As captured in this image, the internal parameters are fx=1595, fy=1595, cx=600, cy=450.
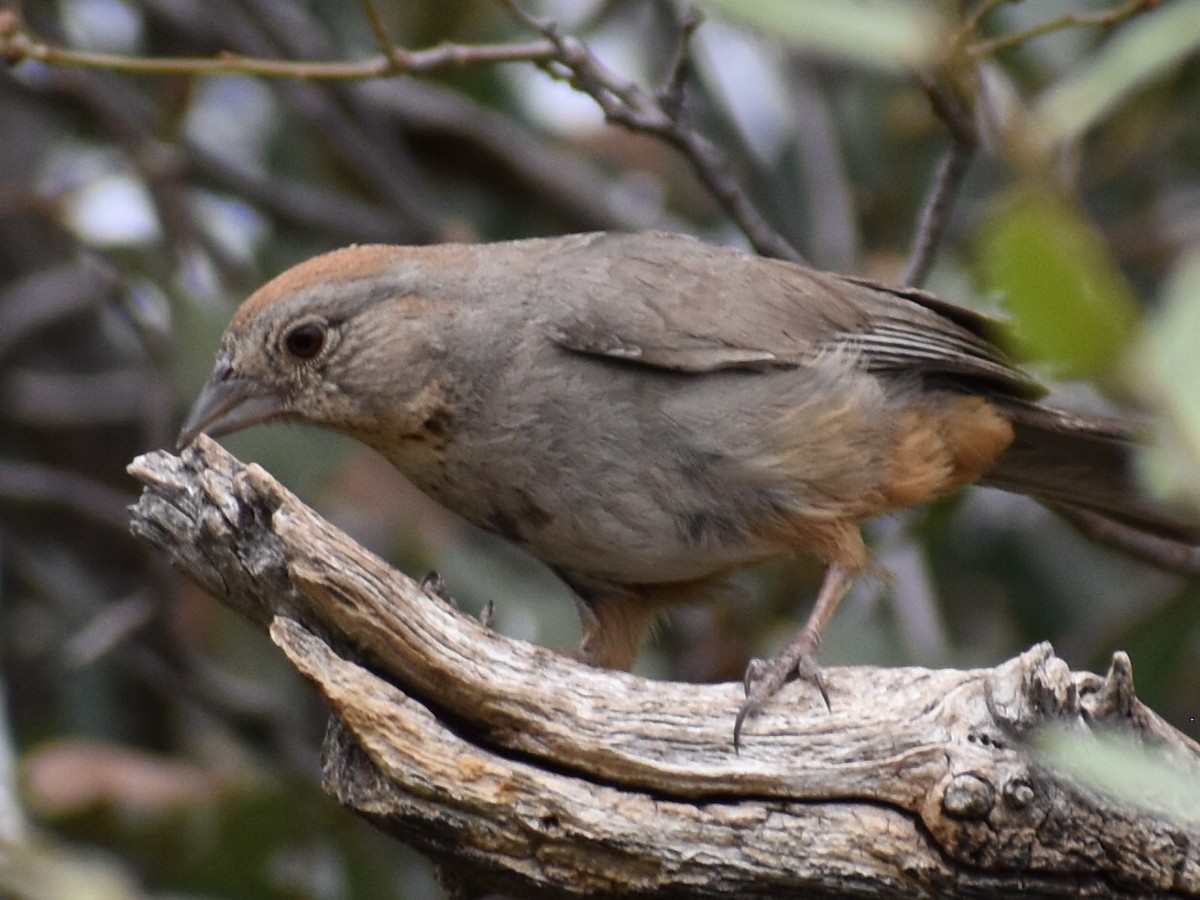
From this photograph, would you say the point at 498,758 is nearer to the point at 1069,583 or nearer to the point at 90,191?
the point at 1069,583

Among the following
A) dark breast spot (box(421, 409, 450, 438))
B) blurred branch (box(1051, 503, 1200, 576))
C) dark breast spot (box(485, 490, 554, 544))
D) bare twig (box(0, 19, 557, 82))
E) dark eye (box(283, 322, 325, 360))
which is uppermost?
blurred branch (box(1051, 503, 1200, 576))

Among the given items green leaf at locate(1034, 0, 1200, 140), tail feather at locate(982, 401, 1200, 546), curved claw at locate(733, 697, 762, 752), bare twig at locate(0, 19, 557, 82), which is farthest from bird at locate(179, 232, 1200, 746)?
green leaf at locate(1034, 0, 1200, 140)

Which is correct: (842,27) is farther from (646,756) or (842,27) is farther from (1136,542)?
(1136,542)

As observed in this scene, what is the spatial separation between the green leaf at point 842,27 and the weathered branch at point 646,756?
1998mm

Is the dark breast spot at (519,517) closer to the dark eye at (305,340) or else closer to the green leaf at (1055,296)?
the dark eye at (305,340)

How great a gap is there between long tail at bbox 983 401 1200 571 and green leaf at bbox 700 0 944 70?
152 inches

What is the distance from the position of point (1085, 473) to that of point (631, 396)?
1.67m

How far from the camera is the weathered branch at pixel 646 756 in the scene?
10.2 ft

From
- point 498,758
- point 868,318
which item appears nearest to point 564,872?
point 498,758

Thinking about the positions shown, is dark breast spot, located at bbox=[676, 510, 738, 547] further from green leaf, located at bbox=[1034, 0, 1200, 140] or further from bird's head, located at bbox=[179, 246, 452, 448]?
green leaf, located at bbox=[1034, 0, 1200, 140]

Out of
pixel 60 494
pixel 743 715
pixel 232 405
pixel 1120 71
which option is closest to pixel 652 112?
pixel 232 405

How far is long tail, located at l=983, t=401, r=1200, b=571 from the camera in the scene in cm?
505

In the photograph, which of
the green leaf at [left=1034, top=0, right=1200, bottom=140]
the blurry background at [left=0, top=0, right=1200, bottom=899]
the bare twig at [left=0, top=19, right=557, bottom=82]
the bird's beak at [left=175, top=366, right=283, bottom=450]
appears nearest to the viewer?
the green leaf at [left=1034, top=0, right=1200, bottom=140]

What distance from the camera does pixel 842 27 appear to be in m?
1.32
